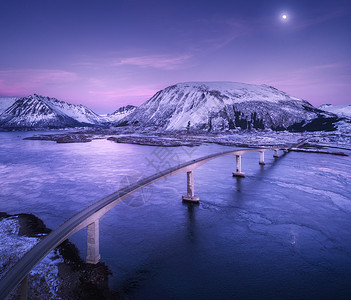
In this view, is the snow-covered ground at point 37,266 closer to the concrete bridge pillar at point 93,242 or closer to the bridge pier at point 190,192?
the concrete bridge pillar at point 93,242

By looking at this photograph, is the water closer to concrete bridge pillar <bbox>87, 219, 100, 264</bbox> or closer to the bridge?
concrete bridge pillar <bbox>87, 219, 100, 264</bbox>

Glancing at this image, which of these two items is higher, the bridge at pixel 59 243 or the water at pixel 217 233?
the bridge at pixel 59 243

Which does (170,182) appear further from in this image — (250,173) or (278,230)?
(278,230)

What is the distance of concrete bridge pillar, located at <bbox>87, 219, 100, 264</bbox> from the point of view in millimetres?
16062

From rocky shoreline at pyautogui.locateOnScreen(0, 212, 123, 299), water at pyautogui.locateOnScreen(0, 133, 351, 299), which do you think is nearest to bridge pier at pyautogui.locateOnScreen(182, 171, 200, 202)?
water at pyautogui.locateOnScreen(0, 133, 351, 299)

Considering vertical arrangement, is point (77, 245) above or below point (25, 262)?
below

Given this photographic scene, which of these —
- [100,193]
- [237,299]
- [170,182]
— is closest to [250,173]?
[170,182]

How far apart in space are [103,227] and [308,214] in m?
22.8

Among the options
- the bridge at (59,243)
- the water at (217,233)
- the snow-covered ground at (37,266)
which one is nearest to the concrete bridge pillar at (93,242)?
the bridge at (59,243)

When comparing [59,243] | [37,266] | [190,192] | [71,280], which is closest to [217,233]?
[190,192]

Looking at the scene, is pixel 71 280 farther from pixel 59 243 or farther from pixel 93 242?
pixel 59 243

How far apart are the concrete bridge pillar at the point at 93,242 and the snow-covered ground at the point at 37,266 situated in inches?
84.4

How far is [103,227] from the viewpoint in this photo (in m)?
23.8

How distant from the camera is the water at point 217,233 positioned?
15.8 metres
